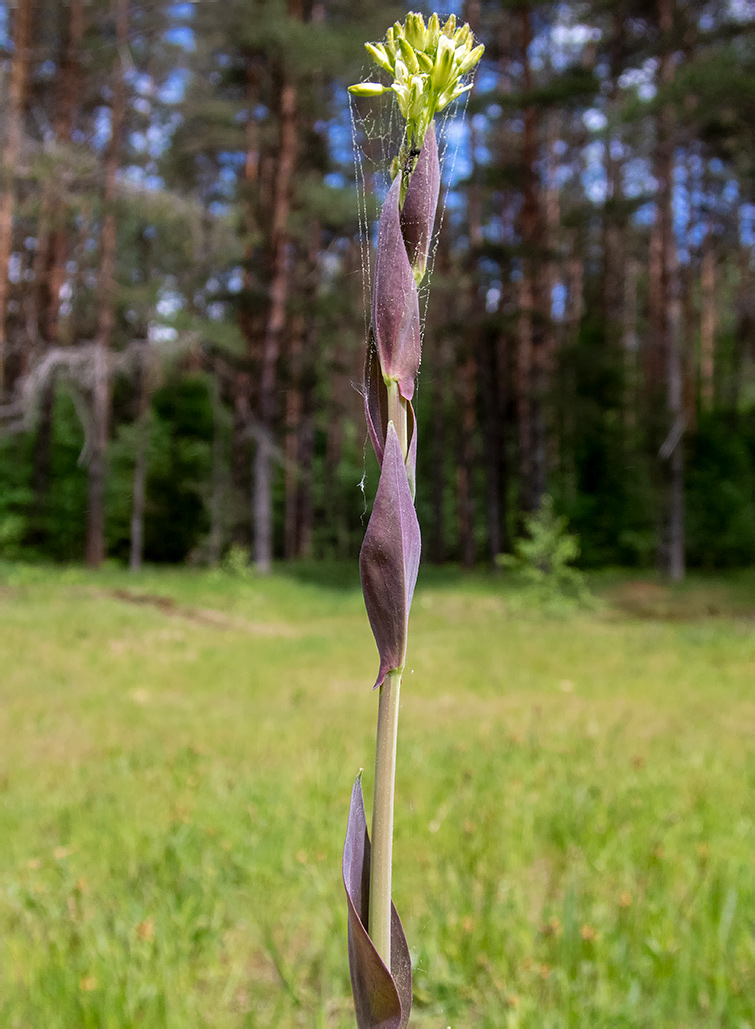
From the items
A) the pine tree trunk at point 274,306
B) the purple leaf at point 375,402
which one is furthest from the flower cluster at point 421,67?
the pine tree trunk at point 274,306

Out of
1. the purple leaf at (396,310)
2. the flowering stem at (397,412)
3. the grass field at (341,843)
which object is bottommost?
the grass field at (341,843)

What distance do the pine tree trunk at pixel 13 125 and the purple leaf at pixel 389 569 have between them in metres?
15.7

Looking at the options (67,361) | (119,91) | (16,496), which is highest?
(119,91)

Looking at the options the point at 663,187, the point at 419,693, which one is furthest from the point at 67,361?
the point at 663,187

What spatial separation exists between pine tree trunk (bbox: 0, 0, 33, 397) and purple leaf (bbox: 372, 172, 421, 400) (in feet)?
51.5

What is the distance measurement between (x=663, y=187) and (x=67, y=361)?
1278 centimetres

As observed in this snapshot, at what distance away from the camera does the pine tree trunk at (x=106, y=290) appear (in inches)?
564

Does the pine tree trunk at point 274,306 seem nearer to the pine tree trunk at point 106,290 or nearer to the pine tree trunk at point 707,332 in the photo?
the pine tree trunk at point 106,290

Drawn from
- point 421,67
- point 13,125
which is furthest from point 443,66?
point 13,125

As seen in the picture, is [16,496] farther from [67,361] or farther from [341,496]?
[341,496]

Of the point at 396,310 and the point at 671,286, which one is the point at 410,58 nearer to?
the point at 396,310

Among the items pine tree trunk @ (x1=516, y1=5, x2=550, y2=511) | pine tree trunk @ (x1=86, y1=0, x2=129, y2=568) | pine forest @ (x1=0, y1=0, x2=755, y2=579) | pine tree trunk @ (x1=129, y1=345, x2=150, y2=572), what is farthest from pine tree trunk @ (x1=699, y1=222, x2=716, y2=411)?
pine tree trunk @ (x1=86, y1=0, x2=129, y2=568)

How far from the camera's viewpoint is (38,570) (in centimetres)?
1395

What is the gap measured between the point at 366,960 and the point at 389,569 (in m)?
0.18
